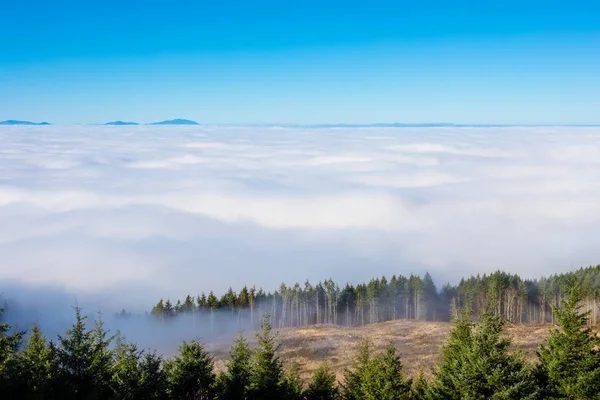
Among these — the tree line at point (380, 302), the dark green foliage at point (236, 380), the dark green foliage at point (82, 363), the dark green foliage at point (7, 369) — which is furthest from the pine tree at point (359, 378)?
the tree line at point (380, 302)

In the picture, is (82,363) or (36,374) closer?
(36,374)

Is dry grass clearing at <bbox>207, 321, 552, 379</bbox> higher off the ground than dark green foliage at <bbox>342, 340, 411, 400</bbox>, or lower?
lower

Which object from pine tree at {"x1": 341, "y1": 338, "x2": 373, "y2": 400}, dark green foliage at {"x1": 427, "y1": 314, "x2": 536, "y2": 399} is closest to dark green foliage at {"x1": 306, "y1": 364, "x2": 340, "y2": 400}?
pine tree at {"x1": 341, "y1": 338, "x2": 373, "y2": 400}

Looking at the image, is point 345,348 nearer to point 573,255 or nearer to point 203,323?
point 203,323

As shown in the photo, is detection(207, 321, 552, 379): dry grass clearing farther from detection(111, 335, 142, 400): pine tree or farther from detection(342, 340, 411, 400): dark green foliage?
detection(111, 335, 142, 400): pine tree

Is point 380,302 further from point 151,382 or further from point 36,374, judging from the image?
point 36,374

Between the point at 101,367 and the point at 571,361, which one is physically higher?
the point at 101,367

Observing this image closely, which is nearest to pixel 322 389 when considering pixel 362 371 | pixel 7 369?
pixel 362 371
